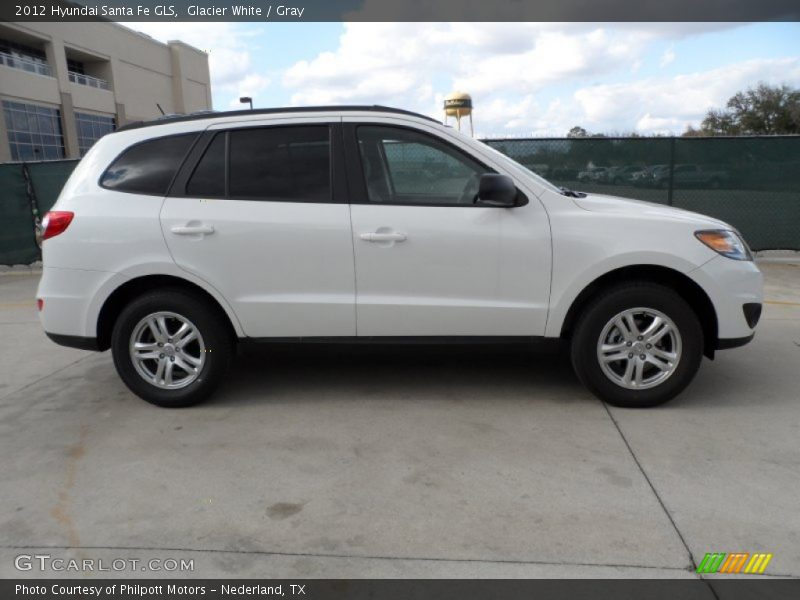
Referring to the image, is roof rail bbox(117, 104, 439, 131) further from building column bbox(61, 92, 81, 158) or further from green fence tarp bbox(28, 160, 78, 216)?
building column bbox(61, 92, 81, 158)

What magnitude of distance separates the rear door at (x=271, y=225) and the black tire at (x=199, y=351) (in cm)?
19

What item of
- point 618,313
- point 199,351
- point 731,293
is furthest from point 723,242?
point 199,351

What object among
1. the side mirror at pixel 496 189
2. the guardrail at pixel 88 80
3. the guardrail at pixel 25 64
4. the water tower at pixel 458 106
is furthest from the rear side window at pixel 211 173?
the guardrail at pixel 88 80

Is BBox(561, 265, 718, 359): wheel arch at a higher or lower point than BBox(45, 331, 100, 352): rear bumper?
higher

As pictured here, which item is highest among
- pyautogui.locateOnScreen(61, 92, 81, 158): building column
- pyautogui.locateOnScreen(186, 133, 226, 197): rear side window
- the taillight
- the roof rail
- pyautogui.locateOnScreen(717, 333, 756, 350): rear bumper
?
pyautogui.locateOnScreen(61, 92, 81, 158): building column

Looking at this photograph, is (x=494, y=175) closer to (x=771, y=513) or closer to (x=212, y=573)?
(x=771, y=513)

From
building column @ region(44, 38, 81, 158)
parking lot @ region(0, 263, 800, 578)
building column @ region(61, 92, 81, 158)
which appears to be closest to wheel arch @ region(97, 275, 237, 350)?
parking lot @ region(0, 263, 800, 578)

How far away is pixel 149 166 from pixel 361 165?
1434mm

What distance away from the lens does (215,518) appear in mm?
3018

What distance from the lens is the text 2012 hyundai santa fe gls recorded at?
4047 millimetres

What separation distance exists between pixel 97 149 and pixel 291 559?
10.4 feet

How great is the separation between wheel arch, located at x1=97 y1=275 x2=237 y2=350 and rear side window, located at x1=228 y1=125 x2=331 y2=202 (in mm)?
684
